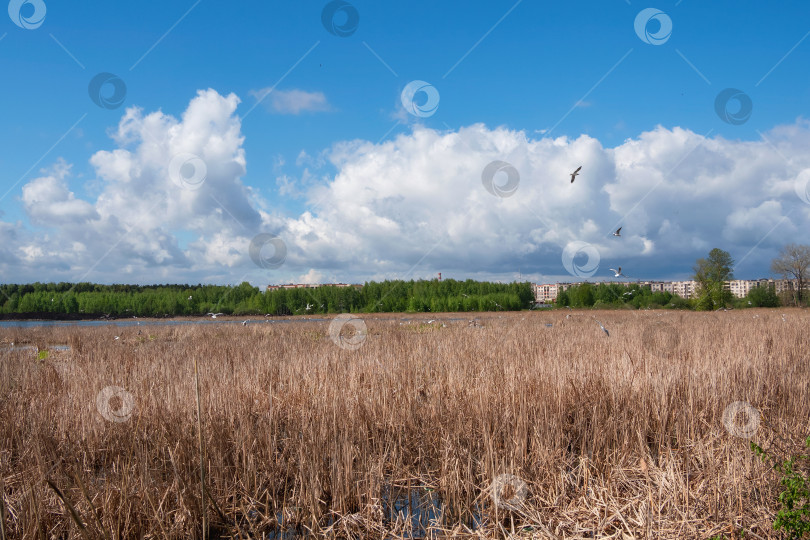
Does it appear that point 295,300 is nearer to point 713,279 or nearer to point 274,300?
point 274,300

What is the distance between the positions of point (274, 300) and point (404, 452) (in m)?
96.6

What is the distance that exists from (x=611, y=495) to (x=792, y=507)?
1164mm

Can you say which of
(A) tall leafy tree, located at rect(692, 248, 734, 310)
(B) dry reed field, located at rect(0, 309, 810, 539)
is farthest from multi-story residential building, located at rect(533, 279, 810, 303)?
(B) dry reed field, located at rect(0, 309, 810, 539)

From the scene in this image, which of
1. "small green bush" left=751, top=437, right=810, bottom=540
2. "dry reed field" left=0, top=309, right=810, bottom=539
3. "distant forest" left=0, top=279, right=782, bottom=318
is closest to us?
"small green bush" left=751, top=437, right=810, bottom=540

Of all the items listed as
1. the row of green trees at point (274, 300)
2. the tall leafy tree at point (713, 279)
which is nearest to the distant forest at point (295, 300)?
the row of green trees at point (274, 300)

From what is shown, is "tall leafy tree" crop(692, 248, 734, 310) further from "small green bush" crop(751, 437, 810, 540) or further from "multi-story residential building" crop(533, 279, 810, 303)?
"small green bush" crop(751, 437, 810, 540)

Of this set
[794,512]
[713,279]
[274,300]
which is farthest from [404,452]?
[274,300]

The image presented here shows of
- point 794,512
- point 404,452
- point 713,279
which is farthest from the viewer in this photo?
point 713,279

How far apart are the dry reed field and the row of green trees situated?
7730 cm

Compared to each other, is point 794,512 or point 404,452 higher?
point 794,512

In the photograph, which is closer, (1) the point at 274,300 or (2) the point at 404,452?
(2) the point at 404,452

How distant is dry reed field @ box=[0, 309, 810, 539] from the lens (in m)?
3.71

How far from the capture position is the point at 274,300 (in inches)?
3866

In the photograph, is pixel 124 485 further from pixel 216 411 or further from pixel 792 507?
pixel 792 507
